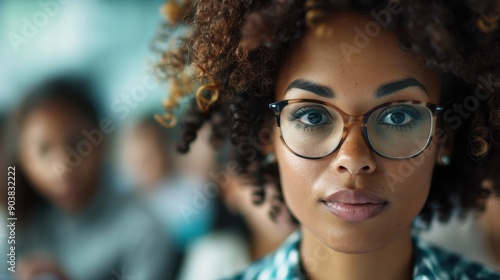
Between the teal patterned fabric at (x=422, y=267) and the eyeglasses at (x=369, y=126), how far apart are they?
1.04ft

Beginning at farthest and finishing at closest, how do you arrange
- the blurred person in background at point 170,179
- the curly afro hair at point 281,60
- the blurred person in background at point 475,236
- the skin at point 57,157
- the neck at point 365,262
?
1. the blurred person in background at point 170,179
2. the skin at point 57,157
3. the blurred person in background at point 475,236
4. the neck at point 365,262
5. the curly afro hair at point 281,60

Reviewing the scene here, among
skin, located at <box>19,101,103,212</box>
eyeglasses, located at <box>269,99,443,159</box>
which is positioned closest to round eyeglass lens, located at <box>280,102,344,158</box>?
eyeglasses, located at <box>269,99,443,159</box>

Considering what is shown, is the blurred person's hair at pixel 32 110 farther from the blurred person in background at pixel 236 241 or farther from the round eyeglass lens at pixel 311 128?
the round eyeglass lens at pixel 311 128

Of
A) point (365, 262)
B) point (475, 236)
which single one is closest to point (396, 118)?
point (365, 262)

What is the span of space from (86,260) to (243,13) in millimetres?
1383

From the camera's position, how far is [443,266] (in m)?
1.43

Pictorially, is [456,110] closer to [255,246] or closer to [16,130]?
[255,246]

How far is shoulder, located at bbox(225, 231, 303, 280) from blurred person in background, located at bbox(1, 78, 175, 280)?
2.66 feet

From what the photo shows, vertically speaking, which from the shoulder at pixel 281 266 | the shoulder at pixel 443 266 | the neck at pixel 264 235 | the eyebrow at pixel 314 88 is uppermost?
the eyebrow at pixel 314 88

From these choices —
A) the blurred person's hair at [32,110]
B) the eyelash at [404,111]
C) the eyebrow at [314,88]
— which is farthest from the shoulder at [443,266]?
the blurred person's hair at [32,110]

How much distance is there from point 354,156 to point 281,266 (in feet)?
1.36

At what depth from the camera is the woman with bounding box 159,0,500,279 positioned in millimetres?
1145

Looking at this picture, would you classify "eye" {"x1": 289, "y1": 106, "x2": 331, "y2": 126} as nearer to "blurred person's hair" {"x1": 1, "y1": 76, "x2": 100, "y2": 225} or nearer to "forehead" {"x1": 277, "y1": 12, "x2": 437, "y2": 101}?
"forehead" {"x1": 277, "y1": 12, "x2": 437, "y2": 101}

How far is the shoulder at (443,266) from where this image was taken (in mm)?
1352
